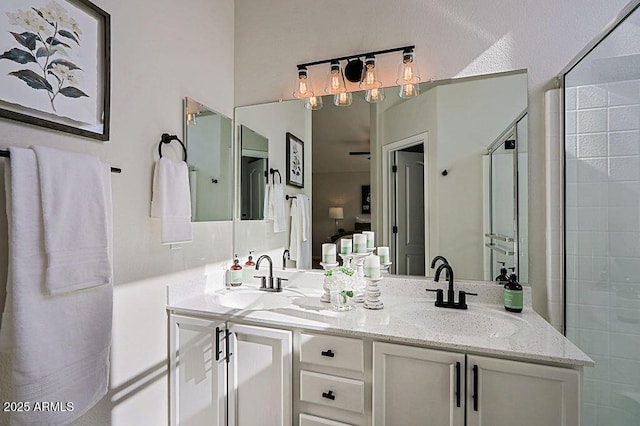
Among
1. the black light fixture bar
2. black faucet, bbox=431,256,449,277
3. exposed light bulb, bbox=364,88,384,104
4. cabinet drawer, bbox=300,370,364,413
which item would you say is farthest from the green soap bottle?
the black light fixture bar

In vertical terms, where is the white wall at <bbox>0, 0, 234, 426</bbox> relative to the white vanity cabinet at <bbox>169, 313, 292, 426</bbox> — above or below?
above

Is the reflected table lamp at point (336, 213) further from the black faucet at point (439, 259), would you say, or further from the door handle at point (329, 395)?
the door handle at point (329, 395)

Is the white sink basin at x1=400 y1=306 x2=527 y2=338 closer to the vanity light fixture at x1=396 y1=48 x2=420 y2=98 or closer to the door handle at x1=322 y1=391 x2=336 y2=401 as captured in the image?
the door handle at x1=322 y1=391 x2=336 y2=401

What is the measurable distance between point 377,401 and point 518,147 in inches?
53.2

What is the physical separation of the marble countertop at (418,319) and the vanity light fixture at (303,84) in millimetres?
1086

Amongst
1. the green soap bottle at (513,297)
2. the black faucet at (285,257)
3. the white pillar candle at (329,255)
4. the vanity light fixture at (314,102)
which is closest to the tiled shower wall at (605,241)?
the green soap bottle at (513,297)

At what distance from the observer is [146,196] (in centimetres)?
159

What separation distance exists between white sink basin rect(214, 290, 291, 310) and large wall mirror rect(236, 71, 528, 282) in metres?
0.37

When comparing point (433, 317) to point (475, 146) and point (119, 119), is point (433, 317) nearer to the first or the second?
point (475, 146)

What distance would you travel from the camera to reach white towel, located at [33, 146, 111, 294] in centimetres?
109

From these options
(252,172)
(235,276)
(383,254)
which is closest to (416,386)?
(383,254)

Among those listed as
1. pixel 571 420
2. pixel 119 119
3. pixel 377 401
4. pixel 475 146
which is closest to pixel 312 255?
pixel 377 401

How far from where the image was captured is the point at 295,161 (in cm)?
213

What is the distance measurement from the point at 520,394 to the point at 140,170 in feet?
5.75
